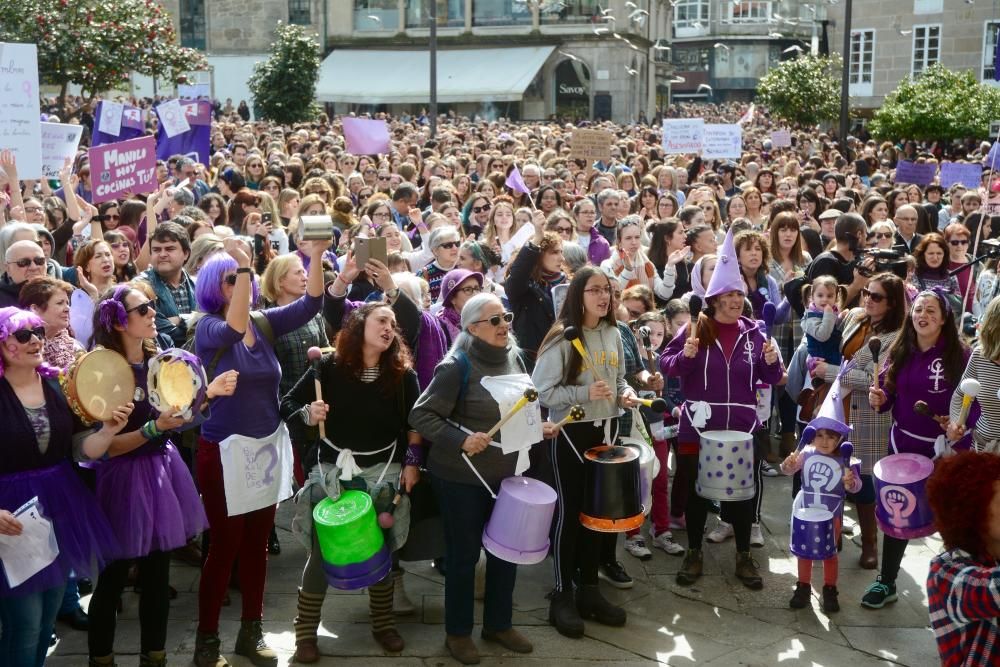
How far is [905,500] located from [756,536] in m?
1.36

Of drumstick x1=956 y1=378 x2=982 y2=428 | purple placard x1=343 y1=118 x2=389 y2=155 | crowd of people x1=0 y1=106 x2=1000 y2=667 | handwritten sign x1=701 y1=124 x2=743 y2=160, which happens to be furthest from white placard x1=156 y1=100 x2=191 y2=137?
drumstick x1=956 y1=378 x2=982 y2=428

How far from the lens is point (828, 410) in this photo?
604cm

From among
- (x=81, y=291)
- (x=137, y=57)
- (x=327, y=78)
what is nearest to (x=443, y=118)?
(x=327, y=78)

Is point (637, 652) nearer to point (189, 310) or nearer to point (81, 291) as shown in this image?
point (189, 310)

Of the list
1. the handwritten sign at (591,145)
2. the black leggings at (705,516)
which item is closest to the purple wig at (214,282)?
the black leggings at (705,516)

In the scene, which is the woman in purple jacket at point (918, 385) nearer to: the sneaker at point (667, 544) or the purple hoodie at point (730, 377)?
the purple hoodie at point (730, 377)

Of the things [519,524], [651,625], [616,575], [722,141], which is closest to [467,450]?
[519,524]

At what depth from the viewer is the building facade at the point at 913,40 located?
1428 inches

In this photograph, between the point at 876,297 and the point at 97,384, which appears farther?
the point at 876,297

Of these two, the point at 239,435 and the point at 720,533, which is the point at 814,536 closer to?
the point at 720,533

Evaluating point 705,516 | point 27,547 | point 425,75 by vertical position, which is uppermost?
point 425,75

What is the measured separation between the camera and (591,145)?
605 inches

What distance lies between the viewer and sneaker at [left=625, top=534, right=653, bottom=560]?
259 inches

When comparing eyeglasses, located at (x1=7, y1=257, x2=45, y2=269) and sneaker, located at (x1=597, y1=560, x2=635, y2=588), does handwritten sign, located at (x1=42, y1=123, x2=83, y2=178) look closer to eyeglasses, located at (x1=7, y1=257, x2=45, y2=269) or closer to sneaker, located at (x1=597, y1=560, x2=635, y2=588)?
eyeglasses, located at (x1=7, y1=257, x2=45, y2=269)
